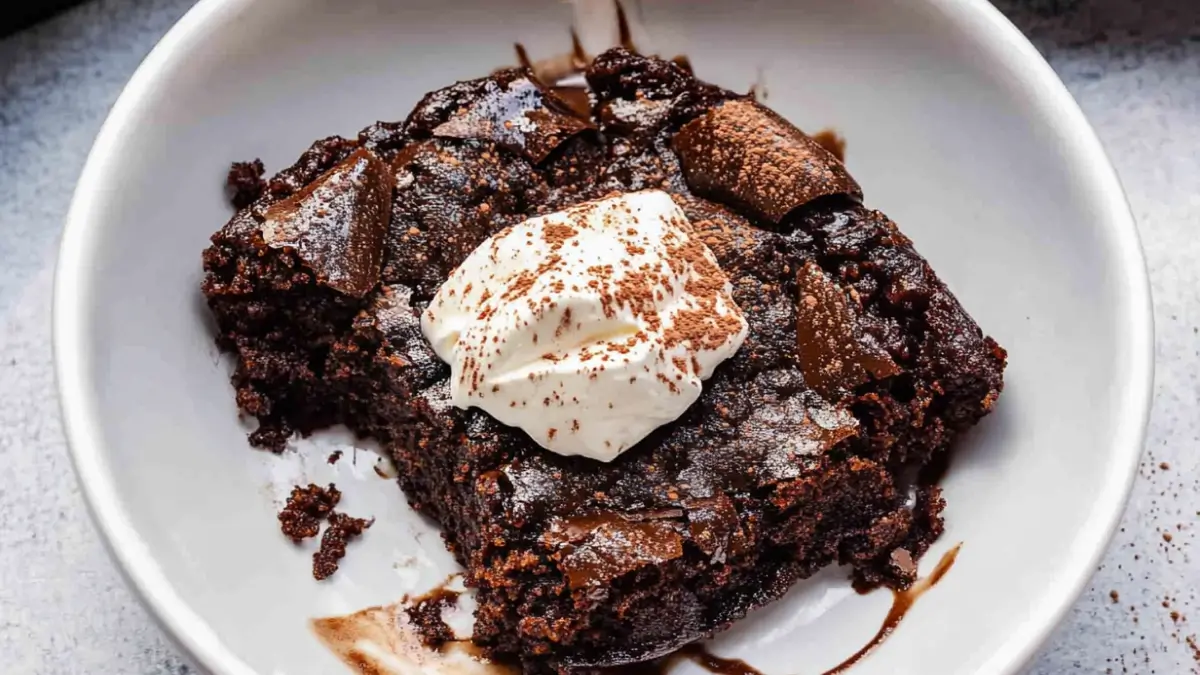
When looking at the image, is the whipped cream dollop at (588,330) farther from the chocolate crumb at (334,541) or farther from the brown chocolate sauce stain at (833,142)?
the brown chocolate sauce stain at (833,142)

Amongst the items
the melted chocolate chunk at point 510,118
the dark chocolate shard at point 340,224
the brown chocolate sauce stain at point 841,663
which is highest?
the melted chocolate chunk at point 510,118

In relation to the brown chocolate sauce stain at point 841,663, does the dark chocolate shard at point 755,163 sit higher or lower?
higher

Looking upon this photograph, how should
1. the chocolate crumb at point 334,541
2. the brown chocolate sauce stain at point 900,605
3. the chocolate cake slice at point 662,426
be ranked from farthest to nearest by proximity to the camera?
the chocolate crumb at point 334,541 < the brown chocolate sauce stain at point 900,605 < the chocolate cake slice at point 662,426

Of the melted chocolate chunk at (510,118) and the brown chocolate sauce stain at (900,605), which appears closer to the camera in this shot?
the brown chocolate sauce stain at (900,605)

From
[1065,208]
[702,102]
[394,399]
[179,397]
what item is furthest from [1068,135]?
[179,397]

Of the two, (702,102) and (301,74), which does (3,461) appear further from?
(702,102)

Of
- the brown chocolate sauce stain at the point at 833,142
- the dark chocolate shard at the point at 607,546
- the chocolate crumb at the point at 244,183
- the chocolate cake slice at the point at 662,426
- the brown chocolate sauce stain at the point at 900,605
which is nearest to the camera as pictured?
the dark chocolate shard at the point at 607,546

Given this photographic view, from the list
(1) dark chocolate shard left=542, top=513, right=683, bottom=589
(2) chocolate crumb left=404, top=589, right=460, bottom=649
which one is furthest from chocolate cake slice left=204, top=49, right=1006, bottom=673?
(2) chocolate crumb left=404, top=589, right=460, bottom=649

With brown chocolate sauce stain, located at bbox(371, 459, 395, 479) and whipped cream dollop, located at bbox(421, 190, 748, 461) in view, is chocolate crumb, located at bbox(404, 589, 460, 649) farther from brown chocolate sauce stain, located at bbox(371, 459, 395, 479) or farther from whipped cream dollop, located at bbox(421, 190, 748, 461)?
whipped cream dollop, located at bbox(421, 190, 748, 461)

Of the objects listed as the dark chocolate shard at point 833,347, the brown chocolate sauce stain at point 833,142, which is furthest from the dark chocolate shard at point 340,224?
the brown chocolate sauce stain at point 833,142
